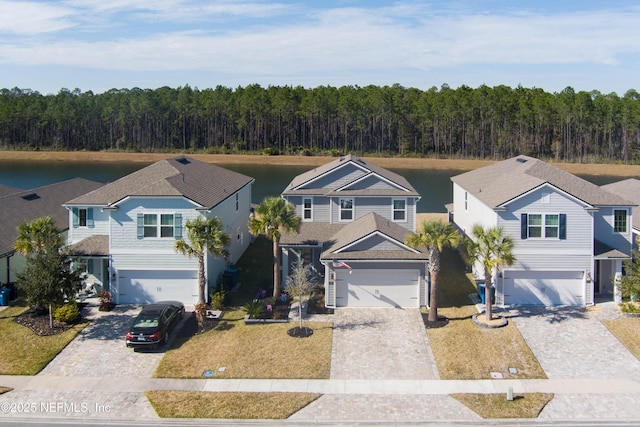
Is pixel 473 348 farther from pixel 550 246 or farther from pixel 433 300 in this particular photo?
pixel 550 246

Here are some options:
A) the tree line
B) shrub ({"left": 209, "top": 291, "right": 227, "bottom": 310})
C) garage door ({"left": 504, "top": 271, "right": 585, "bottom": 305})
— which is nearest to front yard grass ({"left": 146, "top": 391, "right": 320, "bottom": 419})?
shrub ({"left": 209, "top": 291, "right": 227, "bottom": 310})

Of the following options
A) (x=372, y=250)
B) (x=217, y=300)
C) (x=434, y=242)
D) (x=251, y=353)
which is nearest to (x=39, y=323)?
(x=217, y=300)

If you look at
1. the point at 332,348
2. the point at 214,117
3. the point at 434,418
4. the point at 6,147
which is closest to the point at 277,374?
the point at 332,348

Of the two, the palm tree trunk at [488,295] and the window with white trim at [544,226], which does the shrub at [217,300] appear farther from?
the window with white trim at [544,226]

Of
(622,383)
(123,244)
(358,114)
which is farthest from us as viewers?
(358,114)

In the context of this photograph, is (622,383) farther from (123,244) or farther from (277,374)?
(123,244)

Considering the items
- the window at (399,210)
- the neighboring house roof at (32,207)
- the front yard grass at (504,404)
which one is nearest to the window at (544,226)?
the window at (399,210)

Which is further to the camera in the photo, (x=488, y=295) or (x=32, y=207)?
(x=32, y=207)
